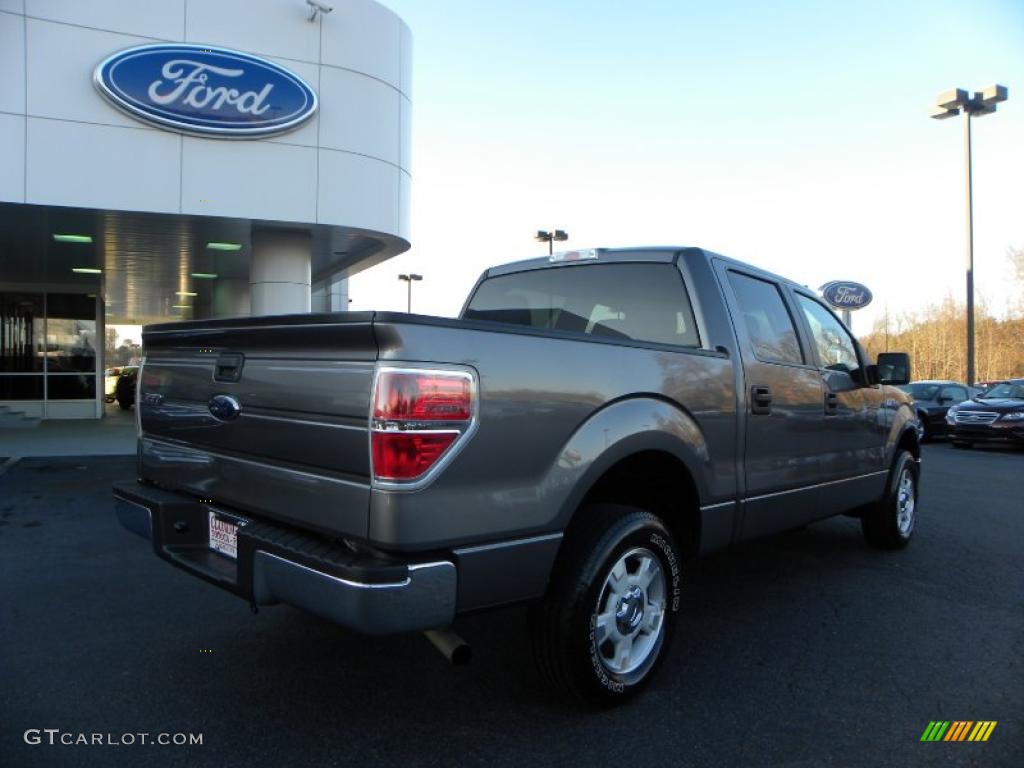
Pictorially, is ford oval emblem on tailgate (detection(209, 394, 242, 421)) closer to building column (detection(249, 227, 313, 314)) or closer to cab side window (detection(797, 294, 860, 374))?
cab side window (detection(797, 294, 860, 374))

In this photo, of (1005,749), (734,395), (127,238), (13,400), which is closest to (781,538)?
(734,395)

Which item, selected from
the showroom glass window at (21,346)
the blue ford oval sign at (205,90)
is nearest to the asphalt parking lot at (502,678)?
the blue ford oval sign at (205,90)

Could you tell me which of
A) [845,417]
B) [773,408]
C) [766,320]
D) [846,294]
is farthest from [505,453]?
[846,294]

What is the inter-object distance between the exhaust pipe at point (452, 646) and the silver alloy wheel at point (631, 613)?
564 millimetres

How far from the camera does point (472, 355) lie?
97.3 inches

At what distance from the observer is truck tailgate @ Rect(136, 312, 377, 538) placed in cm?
245

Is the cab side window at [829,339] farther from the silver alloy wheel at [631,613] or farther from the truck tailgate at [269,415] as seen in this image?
the truck tailgate at [269,415]

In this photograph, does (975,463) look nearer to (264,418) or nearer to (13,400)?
(264,418)

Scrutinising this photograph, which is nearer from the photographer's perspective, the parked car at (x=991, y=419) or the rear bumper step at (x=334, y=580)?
the rear bumper step at (x=334, y=580)

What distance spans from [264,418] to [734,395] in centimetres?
224

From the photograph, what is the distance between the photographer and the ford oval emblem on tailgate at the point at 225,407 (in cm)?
297

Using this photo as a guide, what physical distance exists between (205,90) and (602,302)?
335 inches

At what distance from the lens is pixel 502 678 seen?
3.37 metres

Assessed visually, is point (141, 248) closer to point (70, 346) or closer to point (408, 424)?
point (70, 346)
